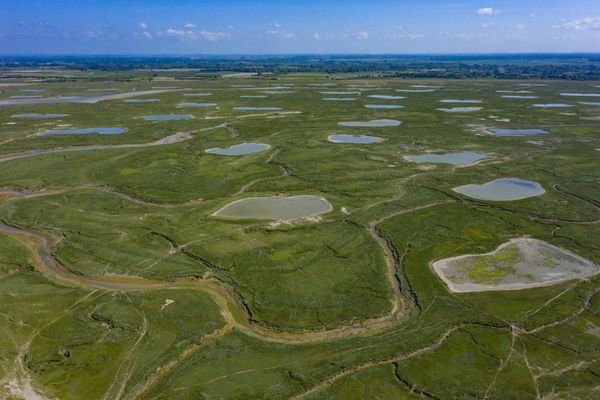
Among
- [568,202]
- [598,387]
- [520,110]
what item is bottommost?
[598,387]

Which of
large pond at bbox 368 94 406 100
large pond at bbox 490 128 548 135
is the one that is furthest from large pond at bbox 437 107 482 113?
large pond at bbox 490 128 548 135

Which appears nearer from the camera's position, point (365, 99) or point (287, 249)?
point (287, 249)

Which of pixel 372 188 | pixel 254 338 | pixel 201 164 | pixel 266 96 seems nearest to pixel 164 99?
pixel 266 96

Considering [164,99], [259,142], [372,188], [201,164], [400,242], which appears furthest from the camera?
[164,99]

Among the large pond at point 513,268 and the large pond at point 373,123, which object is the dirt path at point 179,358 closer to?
the large pond at point 513,268

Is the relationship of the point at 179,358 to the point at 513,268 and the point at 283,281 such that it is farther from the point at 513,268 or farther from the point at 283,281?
the point at 513,268

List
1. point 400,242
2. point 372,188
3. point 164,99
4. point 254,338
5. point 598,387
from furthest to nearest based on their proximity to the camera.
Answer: point 164,99
point 372,188
point 400,242
point 254,338
point 598,387

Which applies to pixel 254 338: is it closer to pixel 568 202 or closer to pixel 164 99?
pixel 568 202
